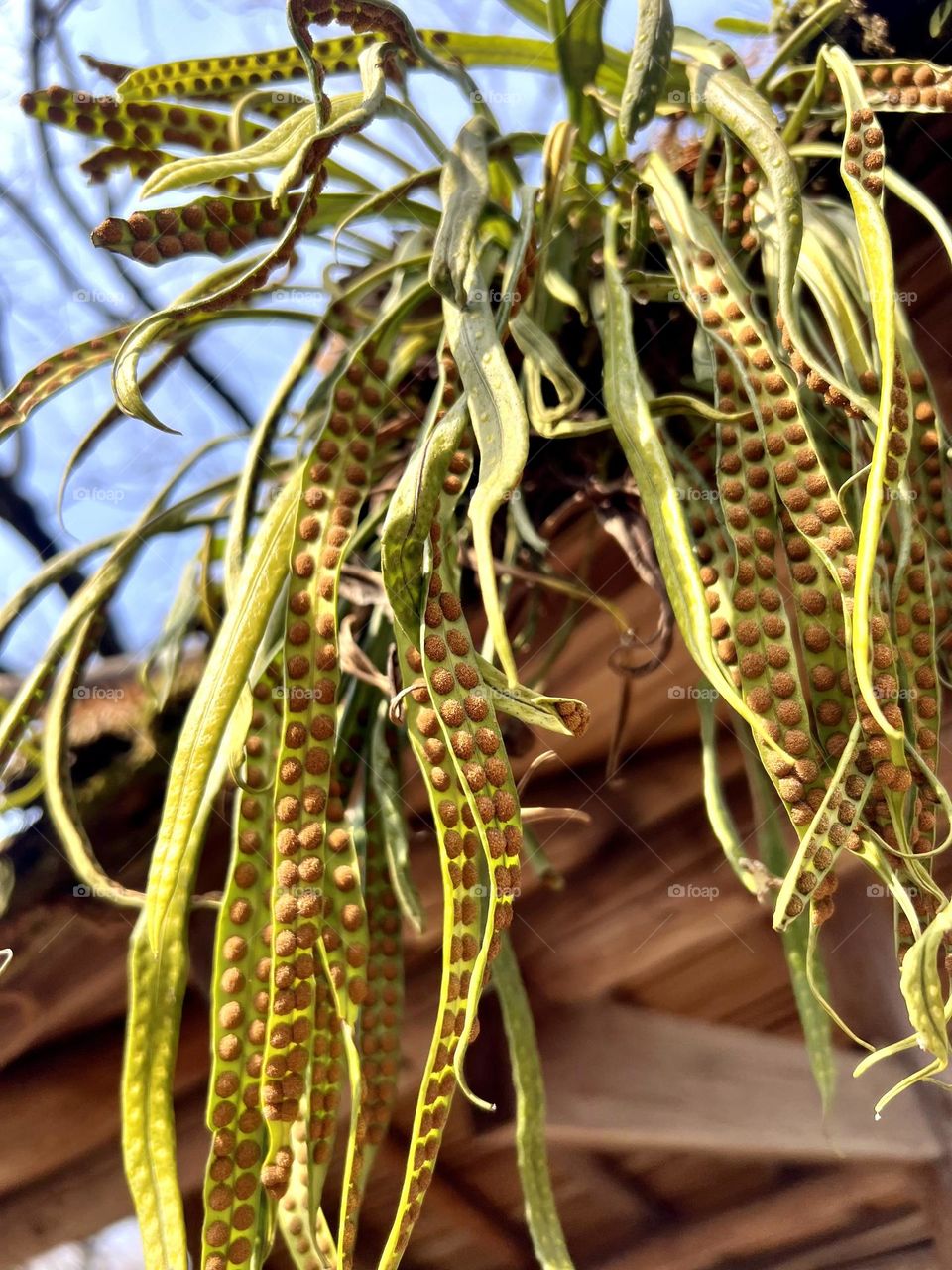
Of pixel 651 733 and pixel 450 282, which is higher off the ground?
pixel 450 282

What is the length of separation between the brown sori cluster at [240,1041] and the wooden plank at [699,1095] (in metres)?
0.34

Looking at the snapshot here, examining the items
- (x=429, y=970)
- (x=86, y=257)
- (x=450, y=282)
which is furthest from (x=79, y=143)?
(x=429, y=970)

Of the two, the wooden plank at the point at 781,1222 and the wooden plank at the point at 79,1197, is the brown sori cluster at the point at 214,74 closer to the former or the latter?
the wooden plank at the point at 79,1197

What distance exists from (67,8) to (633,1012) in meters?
1.20

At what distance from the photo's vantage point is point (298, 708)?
0.47 m

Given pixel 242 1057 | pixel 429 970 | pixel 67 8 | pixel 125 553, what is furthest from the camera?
pixel 67 8

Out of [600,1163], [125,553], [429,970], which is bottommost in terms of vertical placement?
[600,1163]

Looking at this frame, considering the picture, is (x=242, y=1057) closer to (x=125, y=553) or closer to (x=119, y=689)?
(x=125, y=553)

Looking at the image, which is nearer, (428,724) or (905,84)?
(428,724)

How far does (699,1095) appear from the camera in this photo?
71 cm
